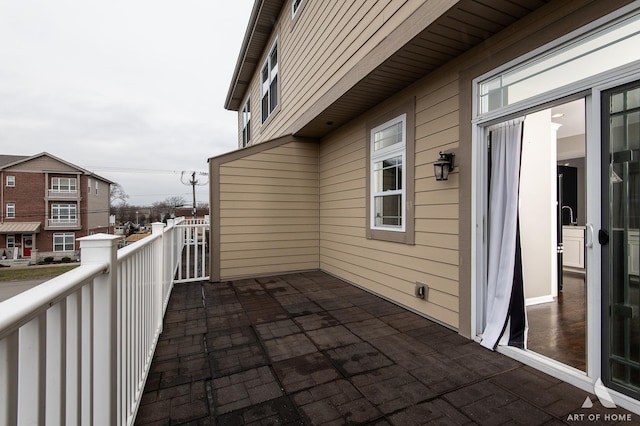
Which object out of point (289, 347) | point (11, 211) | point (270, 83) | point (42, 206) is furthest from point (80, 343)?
point (11, 211)

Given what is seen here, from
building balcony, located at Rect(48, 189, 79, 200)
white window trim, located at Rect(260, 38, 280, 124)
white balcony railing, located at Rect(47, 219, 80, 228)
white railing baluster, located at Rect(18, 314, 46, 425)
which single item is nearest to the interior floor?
white railing baluster, located at Rect(18, 314, 46, 425)

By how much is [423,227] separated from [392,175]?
96cm

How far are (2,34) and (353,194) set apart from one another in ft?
32.3

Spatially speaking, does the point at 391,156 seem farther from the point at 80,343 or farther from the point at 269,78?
the point at 269,78

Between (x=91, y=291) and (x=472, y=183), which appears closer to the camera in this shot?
(x=91, y=291)

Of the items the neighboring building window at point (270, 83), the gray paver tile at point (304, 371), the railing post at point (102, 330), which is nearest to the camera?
the railing post at point (102, 330)

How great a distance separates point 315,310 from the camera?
3.69 metres

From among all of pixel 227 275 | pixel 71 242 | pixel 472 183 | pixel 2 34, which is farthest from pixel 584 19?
pixel 71 242

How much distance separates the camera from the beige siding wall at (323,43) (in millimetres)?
3295

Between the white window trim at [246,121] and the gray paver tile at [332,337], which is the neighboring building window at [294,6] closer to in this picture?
the white window trim at [246,121]

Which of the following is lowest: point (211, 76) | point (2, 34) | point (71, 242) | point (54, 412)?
point (71, 242)

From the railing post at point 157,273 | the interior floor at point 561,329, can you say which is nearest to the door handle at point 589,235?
the interior floor at point 561,329

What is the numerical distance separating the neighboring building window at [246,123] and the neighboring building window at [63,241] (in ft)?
71.1

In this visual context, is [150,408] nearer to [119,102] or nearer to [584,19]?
[584,19]
